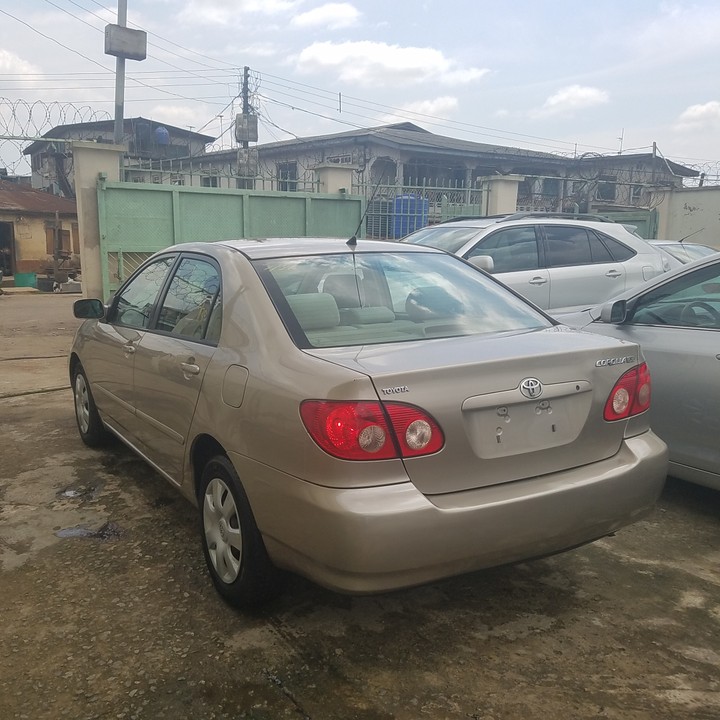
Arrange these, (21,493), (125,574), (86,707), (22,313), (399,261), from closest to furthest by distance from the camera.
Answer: (86,707) → (125,574) → (399,261) → (21,493) → (22,313)

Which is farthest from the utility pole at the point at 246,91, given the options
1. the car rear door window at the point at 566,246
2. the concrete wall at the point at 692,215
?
the car rear door window at the point at 566,246

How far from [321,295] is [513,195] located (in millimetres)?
12143

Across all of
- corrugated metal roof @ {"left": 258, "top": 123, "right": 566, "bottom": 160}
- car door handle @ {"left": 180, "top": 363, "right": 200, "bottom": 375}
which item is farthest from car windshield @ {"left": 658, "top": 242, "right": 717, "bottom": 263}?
corrugated metal roof @ {"left": 258, "top": 123, "right": 566, "bottom": 160}

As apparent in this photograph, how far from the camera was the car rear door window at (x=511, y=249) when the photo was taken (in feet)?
24.4

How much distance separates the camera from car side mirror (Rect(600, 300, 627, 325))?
419 cm

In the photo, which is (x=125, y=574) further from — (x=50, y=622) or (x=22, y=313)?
(x=22, y=313)

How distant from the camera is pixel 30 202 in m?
24.3

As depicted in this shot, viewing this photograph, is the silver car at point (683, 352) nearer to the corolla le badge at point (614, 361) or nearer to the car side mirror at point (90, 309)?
the corolla le badge at point (614, 361)

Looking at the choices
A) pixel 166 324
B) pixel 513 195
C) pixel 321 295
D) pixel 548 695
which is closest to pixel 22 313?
pixel 513 195

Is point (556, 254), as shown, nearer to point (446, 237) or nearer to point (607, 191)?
point (446, 237)

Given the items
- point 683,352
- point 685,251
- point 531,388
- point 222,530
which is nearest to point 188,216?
point 685,251

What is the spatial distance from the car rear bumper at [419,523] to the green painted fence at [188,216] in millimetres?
8422

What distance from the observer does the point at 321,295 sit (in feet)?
9.83

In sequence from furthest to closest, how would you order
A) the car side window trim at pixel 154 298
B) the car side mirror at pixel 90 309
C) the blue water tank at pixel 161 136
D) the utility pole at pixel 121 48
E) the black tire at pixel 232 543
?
the blue water tank at pixel 161 136, the utility pole at pixel 121 48, the car side mirror at pixel 90 309, the car side window trim at pixel 154 298, the black tire at pixel 232 543
